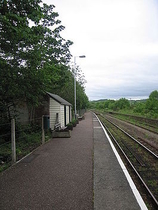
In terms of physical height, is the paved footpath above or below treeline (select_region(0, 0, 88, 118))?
below

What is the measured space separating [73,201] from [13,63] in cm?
555

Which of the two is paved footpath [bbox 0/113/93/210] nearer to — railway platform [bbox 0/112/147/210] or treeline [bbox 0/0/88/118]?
railway platform [bbox 0/112/147/210]

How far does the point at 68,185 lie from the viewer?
13.3 ft

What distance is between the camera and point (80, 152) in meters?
7.18

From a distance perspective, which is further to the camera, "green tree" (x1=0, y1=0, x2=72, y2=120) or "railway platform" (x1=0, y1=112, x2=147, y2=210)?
"green tree" (x1=0, y1=0, x2=72, y2=120)

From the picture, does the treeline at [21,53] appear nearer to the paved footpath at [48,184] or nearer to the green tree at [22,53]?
the green tree at [22,53]

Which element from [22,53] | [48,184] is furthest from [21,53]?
[48,184]

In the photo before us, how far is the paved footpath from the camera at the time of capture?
327 centimetres

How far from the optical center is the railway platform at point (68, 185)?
3264mm

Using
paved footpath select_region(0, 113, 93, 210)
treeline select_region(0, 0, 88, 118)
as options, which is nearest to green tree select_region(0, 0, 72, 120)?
treeline select_region(0, 0, 88, 118)

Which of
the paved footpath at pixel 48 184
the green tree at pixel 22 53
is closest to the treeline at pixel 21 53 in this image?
the green tree at pixel 22 53

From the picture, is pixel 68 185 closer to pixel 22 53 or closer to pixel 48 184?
pixel 48 184

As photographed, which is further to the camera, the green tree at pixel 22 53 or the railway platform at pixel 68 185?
the green tree at pixel 22 53

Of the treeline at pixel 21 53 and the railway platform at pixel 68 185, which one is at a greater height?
the treeline at pixel 21 53
